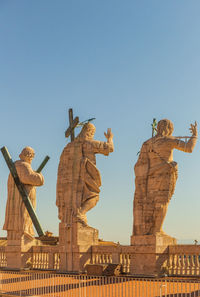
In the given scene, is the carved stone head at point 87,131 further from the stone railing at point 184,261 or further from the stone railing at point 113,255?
the stone railing at point 184,261

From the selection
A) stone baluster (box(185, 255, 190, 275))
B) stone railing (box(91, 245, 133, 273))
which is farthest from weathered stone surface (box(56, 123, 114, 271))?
stone baluster (box(185, 255, 190, 275))

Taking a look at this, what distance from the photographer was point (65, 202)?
18.9 meters

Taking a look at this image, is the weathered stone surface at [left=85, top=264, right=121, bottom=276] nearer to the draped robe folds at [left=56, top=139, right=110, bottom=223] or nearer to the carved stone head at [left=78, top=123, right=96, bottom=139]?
the draped robe folds at [left=56, top=139, right=110, bottom=223]

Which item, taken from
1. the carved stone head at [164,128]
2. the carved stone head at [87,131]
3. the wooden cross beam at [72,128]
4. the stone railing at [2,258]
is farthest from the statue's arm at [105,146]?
the stone railing at [2,258]

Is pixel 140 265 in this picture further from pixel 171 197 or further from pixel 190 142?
pixel 190 142

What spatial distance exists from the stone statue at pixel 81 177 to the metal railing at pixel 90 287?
12.7 feet

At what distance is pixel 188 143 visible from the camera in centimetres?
1574

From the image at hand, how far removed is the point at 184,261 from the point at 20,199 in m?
8.67

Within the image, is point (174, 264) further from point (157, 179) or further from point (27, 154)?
point (27, 154)

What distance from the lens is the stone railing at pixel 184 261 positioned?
1452 cm

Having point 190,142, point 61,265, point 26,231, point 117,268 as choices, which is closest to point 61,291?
point 117,268

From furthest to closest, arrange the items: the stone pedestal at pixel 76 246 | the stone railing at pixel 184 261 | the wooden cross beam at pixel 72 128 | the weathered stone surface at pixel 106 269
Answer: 1. the wooden cross beam at pixel 72 128
2. the stone pedestal at pixel 76 246
3. the weathered stone surface at pixel 106 269
4. the stone railing at pixel 184 261

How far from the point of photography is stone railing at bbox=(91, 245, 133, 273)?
1623 cm

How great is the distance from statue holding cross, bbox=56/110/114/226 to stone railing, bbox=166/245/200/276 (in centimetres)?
428
